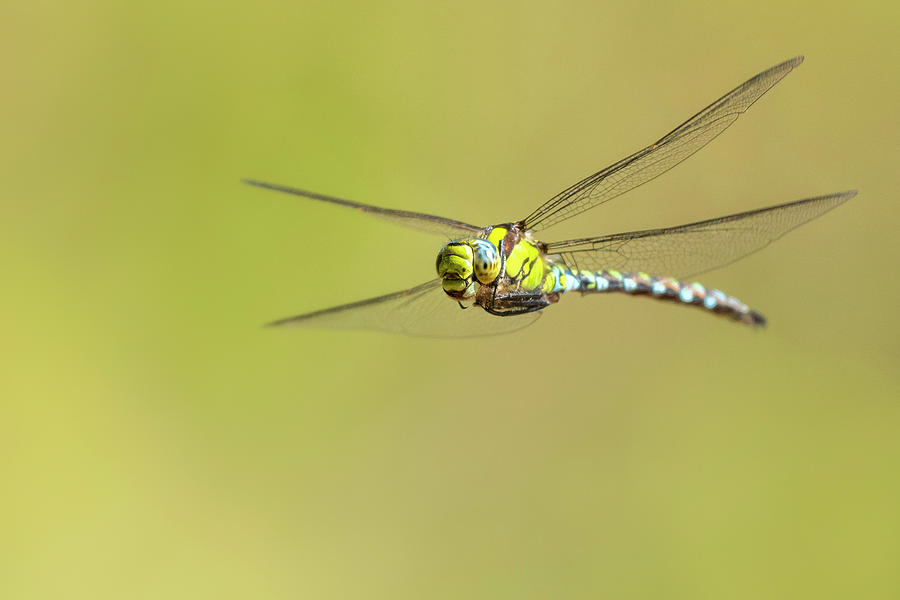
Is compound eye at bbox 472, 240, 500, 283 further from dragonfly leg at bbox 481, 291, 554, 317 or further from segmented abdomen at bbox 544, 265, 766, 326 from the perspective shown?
segmented abdomen at bbox 544, 265, 766, 326

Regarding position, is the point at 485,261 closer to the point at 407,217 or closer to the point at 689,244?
the point at 407,217

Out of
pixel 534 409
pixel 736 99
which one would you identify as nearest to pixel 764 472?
pixel 534 409

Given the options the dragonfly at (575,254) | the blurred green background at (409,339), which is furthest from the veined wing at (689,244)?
the blurred green background at (409,339)

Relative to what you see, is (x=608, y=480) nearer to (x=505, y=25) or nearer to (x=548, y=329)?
(x=548, y=329)

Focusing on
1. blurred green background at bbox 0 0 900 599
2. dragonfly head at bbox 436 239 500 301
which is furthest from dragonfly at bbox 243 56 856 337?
blurred green background at bbox 0 0 900 599

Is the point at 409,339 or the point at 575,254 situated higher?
the point at 575,254

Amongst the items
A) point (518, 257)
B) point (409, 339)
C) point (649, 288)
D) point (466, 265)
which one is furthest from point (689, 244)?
point (409, 339)

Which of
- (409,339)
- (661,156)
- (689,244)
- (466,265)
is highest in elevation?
(661,156)
